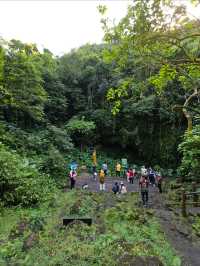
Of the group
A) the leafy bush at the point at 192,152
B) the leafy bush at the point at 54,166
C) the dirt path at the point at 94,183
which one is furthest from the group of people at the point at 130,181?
the leafy bush at the point at 192,152

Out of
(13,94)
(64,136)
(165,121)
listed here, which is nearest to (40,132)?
(64,136)

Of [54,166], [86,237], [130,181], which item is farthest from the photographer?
[130,181]

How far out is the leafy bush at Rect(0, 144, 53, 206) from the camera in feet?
57.4

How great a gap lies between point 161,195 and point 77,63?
2484 cm

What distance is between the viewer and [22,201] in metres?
17.4

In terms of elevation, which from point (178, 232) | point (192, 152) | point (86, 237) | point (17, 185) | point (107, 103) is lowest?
point (86, 237)

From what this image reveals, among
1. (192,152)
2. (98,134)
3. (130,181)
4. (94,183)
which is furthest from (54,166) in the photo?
(98,134)

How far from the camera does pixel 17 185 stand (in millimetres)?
18078

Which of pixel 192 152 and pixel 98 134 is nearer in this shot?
pixel 192 152

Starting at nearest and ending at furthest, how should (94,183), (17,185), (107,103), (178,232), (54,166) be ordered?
1. (178,232)
2. (17,185)
3. (54,166)
4. (94,183)
5. (107,103)

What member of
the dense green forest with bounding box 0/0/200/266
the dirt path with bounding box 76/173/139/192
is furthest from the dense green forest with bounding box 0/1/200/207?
the dirt path with bounding box 76/173/139/192

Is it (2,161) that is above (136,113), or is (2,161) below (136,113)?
below

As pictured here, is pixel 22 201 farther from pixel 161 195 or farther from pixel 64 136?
pixel 64 136

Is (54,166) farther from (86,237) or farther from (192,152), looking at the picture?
(86,237)
